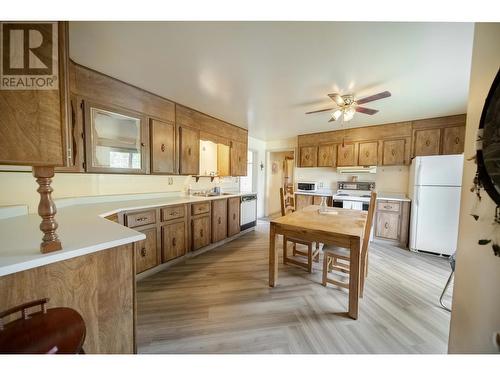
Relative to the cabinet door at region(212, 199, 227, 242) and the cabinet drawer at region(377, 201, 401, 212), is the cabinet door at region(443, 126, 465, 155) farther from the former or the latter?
the cabinet door at region(212, 199, 227, 242)

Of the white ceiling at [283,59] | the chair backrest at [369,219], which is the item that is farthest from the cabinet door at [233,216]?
the chair backrest at [369,219]

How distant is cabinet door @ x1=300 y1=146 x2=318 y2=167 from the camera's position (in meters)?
4.41

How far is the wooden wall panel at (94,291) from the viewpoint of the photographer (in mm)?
833

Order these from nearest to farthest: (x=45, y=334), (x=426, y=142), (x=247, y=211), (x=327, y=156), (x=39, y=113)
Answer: (x=45, y=334), (x=39, y=113), (x=426, y=142), (x=247, y=211), (x=327, y=156)

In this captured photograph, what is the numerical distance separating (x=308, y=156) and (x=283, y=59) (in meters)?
3.08

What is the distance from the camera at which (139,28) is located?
52.6 inches

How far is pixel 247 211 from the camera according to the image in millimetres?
4086

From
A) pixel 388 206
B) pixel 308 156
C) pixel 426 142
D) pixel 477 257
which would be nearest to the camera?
pixel 477 257

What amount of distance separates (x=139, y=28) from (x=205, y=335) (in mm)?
2340

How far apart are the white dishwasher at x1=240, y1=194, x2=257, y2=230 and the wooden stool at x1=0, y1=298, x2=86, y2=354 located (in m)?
3.17

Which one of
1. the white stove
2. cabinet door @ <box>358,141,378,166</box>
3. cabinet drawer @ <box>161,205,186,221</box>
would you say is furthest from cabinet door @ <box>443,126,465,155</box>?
cabinet drawer @ <box>161,205,186,221</box>

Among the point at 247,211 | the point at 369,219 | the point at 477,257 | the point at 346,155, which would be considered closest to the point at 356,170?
the point at 346,155

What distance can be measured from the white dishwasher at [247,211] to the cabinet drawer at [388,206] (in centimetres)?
245

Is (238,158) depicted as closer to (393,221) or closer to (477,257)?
(393,221)
